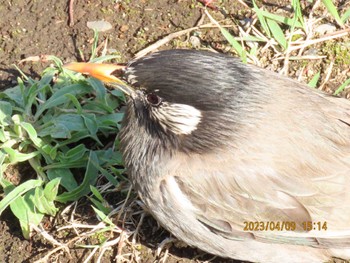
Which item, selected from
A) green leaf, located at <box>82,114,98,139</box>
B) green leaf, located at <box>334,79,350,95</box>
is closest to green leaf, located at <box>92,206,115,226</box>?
green leaf, located at <box>82,114,98,139</box>

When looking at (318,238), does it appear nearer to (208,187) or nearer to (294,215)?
(294,215)

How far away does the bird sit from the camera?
3795 millimetres

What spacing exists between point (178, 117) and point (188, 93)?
150 millimetres

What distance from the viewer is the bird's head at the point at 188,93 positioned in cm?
373

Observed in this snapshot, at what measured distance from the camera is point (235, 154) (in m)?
3.84

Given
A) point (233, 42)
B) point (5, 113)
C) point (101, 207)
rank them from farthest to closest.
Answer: point (233, 42)
point (5, 113)
point (101, 207)

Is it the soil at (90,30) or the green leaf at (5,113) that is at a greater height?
the soil at (90,30)

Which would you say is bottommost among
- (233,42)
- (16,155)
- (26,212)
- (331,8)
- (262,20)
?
(26,212)

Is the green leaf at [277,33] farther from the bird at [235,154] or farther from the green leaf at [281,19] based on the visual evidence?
the bird at [235,154]

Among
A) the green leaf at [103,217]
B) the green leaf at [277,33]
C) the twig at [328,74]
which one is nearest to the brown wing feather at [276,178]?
the green leaf at [103,217]

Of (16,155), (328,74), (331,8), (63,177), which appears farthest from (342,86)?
(16,155)

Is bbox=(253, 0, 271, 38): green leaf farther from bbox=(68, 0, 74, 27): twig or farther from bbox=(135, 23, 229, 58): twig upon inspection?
bbox=(68, 0, 74, 27): twig
